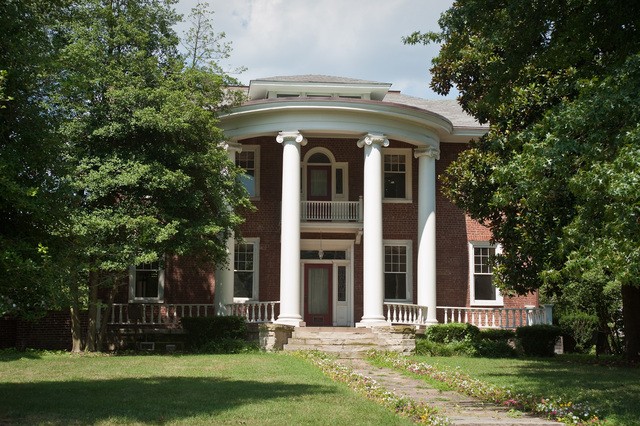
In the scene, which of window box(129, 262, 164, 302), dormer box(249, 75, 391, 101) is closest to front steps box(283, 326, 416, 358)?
window box(129, 262, 164, 302)

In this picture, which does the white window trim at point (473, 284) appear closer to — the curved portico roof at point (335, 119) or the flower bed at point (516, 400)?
the curved portico roof at point (335, 119)

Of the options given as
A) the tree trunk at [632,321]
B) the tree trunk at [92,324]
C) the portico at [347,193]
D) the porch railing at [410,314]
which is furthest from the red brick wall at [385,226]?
the tree trunk at [632,321]

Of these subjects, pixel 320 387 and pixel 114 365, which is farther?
pixel 114 365

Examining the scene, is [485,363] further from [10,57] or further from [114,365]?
[10,57]

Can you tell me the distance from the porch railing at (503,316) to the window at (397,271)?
1.53m

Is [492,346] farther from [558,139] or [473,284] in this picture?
[558,139]

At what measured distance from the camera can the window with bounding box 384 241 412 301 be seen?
1232 inches

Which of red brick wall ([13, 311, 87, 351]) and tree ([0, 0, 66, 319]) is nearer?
tree ([0, 0, 66, 319])

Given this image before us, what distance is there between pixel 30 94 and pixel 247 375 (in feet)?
25.6

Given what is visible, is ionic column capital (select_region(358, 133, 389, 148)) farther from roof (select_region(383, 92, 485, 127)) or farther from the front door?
the front door

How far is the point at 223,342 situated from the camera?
2583 cm

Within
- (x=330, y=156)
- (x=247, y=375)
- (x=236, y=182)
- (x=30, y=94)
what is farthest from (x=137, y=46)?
(x=30, y=94)

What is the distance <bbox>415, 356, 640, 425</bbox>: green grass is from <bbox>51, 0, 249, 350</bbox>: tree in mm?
8092

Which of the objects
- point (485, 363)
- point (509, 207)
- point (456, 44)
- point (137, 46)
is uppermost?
point (137, 46)
